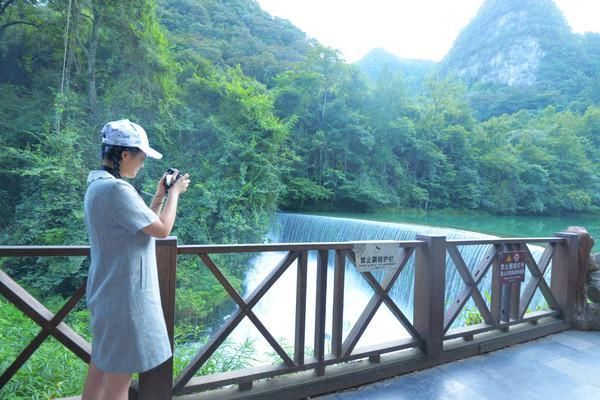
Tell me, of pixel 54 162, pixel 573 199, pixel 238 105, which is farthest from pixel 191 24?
pixel 573 199

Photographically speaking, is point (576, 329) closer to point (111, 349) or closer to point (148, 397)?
point (148, 397)

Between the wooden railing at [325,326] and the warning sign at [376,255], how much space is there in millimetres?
42

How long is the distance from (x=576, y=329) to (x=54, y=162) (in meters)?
10.4

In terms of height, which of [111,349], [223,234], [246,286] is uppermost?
[111,349]

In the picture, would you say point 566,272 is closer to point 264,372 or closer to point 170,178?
point 264,372

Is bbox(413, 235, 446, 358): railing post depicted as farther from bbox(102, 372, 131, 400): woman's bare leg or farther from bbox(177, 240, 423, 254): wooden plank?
bbox(102, 372, 131, 400): woman's bare leg

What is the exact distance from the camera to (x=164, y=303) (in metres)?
1.75

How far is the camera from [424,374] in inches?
95.4

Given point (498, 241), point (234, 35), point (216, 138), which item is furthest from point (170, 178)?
point (234, 35)

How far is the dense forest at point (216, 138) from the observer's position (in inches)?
363

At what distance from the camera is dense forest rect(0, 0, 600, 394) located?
30.2 feet

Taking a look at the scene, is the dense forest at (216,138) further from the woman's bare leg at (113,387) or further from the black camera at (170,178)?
the black camera at (170,178)

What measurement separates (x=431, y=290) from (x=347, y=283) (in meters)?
7.56

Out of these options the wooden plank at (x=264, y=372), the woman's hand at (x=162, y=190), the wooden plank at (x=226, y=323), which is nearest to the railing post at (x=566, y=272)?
the wooden plank at (x=264, y=372)
